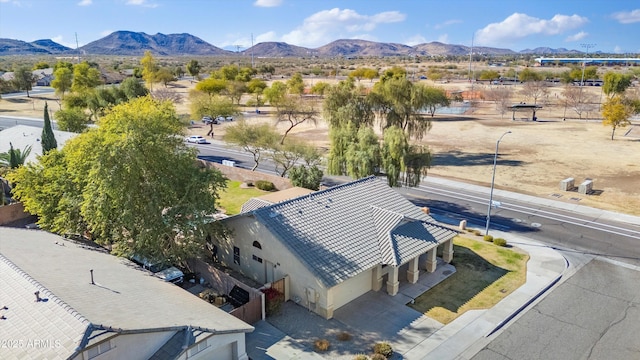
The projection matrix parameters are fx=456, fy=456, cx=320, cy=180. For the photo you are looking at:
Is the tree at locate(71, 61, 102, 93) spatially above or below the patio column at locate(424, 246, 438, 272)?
above

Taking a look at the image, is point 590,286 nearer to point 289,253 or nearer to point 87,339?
point 289,253

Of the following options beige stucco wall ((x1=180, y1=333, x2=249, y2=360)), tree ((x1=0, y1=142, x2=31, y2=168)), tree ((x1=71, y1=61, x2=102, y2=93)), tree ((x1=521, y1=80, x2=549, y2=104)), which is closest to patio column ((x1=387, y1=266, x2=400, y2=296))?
beige stucco wall ((x1=180, y1=333, x2=249, y2=360))

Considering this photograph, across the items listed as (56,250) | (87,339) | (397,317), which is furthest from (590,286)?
(56,250)

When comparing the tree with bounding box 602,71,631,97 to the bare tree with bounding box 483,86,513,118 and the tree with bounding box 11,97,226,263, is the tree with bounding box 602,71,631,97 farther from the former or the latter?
the tree with bounding box 11,97,226,263

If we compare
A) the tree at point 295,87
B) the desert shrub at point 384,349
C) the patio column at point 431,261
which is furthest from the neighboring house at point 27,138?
the tree at point 295,87

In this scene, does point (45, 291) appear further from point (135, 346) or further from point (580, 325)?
point (580, 325)

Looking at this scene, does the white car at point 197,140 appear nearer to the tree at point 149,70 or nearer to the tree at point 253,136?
the tree at point 253,136
